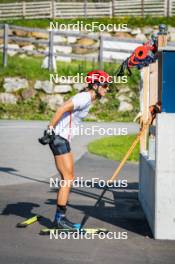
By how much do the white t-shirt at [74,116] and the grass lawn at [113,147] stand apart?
7194 mm

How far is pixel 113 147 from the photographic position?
17969 mm

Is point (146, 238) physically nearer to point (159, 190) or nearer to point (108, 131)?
point (159, 190)

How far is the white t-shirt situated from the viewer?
29.0ft

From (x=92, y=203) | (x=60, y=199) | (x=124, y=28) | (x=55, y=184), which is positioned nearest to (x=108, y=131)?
(x=55, y=184)

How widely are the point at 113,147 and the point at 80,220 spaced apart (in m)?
8.25

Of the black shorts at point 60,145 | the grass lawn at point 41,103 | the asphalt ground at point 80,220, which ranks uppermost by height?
the black shorts at point 60,145

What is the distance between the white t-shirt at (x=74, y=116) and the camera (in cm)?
883

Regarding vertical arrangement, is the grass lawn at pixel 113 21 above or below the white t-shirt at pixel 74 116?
below
